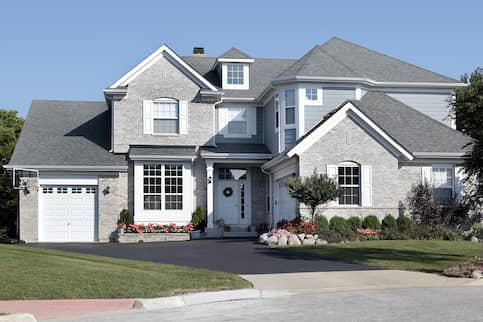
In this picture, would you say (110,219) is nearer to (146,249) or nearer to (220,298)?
(146,249)

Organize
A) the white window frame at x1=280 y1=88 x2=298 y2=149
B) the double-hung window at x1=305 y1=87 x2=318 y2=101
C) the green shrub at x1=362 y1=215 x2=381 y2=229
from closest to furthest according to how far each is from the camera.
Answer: the green shrub at x1=362 y1=215 x2=381 y2=229 → the white window frame at x1=280 y1=88 x2=298 y2=149 → the double-hung window at x1=305 y1=87 x2=318 y2=101

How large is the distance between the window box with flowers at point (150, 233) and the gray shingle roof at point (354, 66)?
843 cm

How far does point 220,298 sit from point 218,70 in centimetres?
2422

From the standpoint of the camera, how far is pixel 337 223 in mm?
26781

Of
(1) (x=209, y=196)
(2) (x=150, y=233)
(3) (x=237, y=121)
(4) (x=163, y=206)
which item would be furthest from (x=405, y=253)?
(3) (x=237, y=121)

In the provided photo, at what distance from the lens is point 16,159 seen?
→ 101ft

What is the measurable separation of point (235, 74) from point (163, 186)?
7.53 metres

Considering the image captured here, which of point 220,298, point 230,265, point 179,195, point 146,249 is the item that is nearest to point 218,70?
point 179,195

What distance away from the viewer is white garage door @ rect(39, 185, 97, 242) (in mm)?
30938

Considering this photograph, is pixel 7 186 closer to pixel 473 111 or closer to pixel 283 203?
pixel 283 203

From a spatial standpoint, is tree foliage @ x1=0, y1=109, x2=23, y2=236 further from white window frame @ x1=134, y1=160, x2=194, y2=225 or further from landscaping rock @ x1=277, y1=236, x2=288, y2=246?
landscaping rock @ x1=277, y1=236, x2=288, y2=246

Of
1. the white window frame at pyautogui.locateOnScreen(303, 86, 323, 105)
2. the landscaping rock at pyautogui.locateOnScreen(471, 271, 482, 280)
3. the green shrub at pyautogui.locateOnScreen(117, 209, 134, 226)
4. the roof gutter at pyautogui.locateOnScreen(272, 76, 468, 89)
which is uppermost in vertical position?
the roof gutter at pyautogui.locateOnScreen(272, 76, 468, 89)

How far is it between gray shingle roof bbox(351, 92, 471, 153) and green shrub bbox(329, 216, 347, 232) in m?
4.86

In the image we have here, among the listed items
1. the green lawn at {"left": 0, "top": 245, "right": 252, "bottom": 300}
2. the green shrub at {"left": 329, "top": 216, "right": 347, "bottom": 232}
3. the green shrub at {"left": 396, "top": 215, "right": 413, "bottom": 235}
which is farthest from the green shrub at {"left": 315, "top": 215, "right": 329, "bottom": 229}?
the green lawn at {"left": 0, "top": 245, "right": 252, "bottom": 300}
